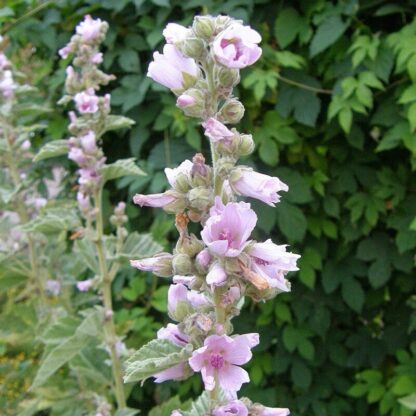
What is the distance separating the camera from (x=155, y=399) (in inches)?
114

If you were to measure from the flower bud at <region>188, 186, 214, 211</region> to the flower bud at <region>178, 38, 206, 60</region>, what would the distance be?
20cm

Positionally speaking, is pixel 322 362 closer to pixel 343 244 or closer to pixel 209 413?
pixel 343 244

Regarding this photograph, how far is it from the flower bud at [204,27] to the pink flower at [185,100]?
0.09 metres

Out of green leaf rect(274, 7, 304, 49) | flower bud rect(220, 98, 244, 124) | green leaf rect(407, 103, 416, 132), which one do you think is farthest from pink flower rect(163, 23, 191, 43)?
green leaf rect(274, 7, 304, 49)

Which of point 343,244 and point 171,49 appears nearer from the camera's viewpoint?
point 171,49

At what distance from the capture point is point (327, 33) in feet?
7.65

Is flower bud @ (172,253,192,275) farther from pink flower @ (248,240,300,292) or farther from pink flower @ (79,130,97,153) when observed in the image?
pink flower @ (79,130,97,153)

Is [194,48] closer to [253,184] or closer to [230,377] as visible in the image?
[253,184]

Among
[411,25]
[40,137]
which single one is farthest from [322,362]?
[40,137]

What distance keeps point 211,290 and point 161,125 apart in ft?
5.42

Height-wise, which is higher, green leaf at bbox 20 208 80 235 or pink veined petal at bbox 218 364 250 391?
pink veined petal at bbox 218 364 250 391

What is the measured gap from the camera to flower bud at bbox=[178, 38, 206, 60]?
1.01 meters

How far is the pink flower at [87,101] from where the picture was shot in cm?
200

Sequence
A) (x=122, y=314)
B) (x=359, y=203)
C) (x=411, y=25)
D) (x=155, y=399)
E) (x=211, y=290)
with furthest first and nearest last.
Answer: (x=155, y=399) → (x=122, y=314) → (x=359, y=203) → (x=411, y=25) → (x=211, y=290)
